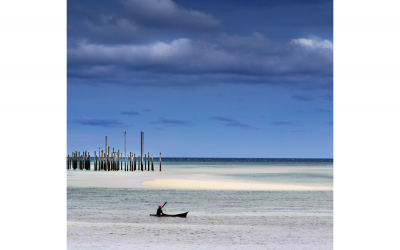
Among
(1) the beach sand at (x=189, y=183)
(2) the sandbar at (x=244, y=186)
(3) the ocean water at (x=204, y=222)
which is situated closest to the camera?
(3) the ocean water at (x=204, y=222)

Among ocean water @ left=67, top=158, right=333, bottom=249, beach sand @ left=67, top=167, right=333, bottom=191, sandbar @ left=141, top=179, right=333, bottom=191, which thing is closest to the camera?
ocean water @ left=67, top=158, right=333, bottom=249

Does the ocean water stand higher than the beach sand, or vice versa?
the ocean water

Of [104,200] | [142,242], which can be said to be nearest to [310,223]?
[142,242]

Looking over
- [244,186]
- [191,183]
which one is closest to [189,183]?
[191,183]

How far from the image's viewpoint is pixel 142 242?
11.0 metres

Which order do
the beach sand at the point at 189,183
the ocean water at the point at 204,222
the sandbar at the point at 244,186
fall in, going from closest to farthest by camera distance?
the ocean water at the point at 204,222 < the sandbar at the point at 244,186 < the beach sand at the point at 189,183

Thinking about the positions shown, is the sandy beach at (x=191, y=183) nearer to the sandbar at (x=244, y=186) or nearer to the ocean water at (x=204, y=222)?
the sandbar at (x=244, y=186)

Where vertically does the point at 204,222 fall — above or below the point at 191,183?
above

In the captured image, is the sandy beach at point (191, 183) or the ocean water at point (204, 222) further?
the sandy beach at point (191, 183)

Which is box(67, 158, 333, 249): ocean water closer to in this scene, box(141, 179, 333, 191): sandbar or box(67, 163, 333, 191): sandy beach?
box(141, 179, 333, 191): sandbar

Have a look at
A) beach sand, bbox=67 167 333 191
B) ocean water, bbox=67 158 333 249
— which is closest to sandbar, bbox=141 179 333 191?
beach sand, bbox=67 167 333 191

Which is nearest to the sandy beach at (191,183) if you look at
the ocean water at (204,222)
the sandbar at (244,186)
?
the sandbar at (244,186)

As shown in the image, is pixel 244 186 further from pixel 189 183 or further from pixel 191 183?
pixel 189 183
